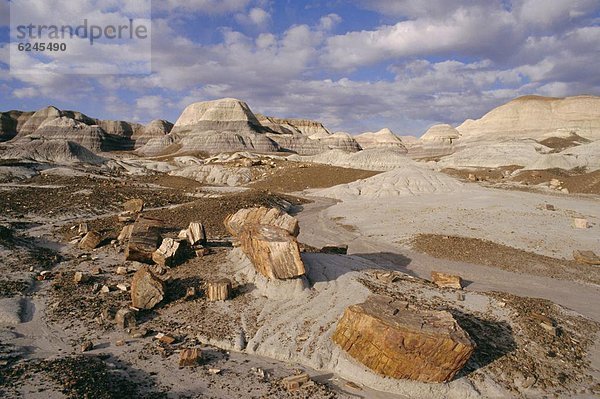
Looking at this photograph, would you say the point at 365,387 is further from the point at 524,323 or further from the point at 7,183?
the point at 7,183

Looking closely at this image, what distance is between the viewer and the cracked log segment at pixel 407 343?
6.11 m

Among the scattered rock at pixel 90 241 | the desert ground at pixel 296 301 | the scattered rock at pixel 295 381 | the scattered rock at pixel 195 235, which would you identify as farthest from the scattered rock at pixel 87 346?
the scattered rock at pixel 90 241

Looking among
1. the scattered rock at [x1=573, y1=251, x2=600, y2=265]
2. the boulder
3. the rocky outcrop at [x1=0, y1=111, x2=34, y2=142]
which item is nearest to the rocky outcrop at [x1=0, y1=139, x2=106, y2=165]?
the boulder

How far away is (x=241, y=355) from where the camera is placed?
7078 mm

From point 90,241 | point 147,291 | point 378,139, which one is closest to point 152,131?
point 378,139

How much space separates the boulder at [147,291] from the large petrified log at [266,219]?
3.09 metres

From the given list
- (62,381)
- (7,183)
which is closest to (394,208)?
(62,381)

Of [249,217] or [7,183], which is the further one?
[7,183]

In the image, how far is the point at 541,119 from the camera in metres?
83.1

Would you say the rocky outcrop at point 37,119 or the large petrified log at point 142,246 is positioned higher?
the rocky outcrop at point 37,119

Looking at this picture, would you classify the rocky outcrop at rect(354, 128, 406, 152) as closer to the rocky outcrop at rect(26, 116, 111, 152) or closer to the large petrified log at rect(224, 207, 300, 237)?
the rocky outcrop at rect(26, 116, 111, 152)

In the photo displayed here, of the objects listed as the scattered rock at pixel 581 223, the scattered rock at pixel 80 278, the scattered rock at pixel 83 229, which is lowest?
the scattered rock at pixel 80 278

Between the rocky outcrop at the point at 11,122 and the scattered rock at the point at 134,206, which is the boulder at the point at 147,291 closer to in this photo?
the scattered rock at the point at 134,206

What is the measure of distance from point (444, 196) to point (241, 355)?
21974mm
